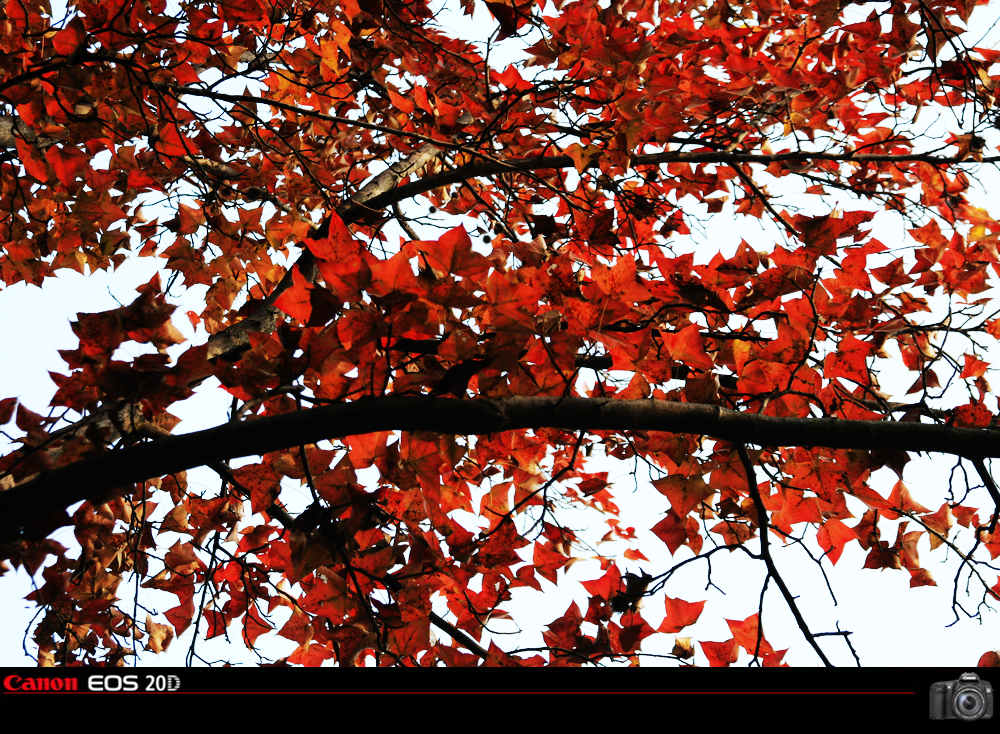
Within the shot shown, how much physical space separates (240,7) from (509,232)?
1589 millimetres
